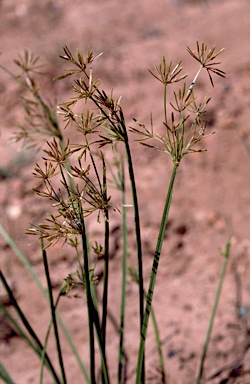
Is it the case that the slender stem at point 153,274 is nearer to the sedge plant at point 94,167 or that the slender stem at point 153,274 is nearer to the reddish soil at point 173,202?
the sedge plant at point 94,167

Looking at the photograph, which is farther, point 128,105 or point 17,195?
point 128,105

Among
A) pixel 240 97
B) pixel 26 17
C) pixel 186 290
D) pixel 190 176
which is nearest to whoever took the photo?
pixel 186 290

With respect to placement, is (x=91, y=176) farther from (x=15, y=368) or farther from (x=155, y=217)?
(x=15, y=368)

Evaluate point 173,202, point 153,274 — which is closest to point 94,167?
point 153,274

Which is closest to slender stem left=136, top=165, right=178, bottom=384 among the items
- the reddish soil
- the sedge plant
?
the sedge plant

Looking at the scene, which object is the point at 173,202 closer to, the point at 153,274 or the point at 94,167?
the point at 153,274

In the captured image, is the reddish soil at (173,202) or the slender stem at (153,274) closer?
the slender stem at (153,274)

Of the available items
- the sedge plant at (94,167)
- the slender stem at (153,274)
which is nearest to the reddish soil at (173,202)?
the sedge plant at (94,167)

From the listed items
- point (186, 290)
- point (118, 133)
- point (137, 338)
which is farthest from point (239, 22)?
point (118, 133)

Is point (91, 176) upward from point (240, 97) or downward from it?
downward
